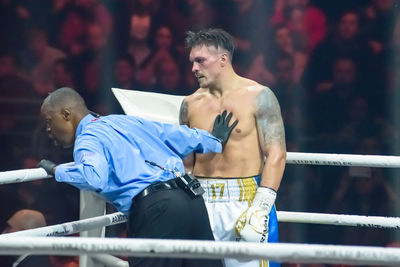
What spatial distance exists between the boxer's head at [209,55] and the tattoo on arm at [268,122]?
0.17 meters

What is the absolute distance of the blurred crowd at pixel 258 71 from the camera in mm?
3770

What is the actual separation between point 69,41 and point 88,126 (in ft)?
6.74

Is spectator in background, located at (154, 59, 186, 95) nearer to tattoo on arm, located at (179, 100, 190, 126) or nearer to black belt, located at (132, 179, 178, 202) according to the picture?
tattoo on arm, located at (179, 100, 190, 126)

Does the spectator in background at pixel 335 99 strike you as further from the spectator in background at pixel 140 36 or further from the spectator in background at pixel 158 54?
the spectator in background at pixel 140 36

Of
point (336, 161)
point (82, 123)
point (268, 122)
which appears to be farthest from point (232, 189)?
point (82, 123)

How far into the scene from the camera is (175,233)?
6.97ft

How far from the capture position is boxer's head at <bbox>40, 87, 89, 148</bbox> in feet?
6.86

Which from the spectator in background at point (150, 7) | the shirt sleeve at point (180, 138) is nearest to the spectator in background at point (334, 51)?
the spectator in background at point (150, 7)

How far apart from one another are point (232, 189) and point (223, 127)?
0.69 feet

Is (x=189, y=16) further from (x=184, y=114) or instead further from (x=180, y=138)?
(x=180, y=138)

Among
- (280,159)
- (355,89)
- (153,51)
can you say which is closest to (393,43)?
(355,89)

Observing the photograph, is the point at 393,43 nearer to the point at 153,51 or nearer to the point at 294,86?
the point at 294,86

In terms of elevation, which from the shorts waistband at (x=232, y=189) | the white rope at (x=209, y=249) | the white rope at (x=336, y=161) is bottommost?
the white rope at (x=209, y=249)

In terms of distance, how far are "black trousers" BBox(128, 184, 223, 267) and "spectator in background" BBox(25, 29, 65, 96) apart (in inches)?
78.3
